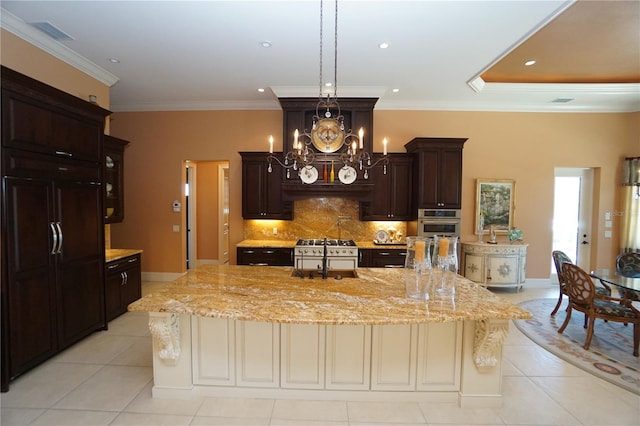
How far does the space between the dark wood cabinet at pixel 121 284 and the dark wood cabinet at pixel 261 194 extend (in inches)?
72.1

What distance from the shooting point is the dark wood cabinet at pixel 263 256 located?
16.0ft

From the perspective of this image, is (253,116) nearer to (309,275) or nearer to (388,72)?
(388,72)

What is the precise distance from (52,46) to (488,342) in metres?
5.42

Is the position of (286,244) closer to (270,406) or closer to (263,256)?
(263,256)

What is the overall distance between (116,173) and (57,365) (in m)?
2.85

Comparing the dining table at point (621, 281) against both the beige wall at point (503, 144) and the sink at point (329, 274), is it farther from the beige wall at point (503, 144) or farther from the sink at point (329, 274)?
the sink at point (329, 274)

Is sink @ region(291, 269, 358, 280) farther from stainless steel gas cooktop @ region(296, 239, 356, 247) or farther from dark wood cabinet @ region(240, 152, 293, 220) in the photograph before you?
dark wood cabinet @ region(240, 152, 293, 220)

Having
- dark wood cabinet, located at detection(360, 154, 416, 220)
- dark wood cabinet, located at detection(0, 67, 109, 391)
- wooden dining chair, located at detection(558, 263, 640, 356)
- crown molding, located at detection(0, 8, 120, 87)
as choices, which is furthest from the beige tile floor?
crown molding, located at detection(0, 8, 120, 87)

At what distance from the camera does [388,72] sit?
13.6ft

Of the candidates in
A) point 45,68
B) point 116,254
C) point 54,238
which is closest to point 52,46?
point 45,68

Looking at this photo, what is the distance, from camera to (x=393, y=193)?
5.16 metres

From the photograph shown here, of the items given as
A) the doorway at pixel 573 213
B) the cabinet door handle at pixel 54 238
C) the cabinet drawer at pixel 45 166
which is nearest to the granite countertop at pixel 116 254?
the cabinet door handle at pixel 54 238

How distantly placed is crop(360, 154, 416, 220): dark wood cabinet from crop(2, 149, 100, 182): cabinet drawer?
155 inches

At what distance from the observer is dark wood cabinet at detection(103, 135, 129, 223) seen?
14.6ft
